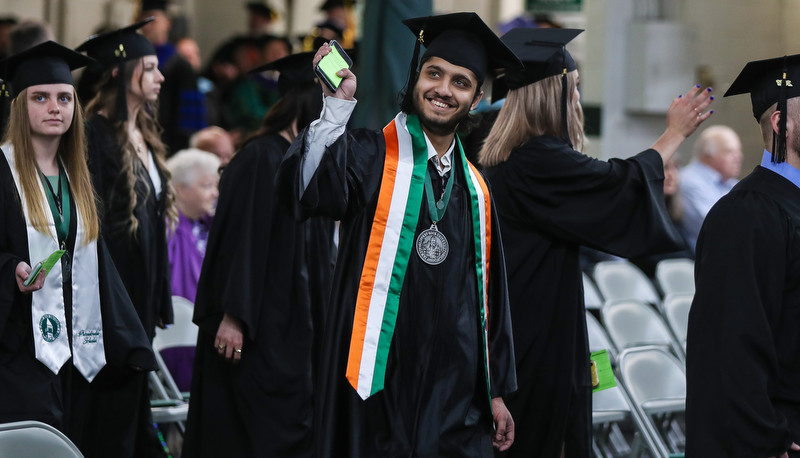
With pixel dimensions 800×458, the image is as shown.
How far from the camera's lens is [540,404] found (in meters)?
4.45

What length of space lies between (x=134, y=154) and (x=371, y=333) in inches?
88.7

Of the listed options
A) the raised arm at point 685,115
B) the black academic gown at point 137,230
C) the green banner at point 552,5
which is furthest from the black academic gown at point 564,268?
the green banner at point 552,5

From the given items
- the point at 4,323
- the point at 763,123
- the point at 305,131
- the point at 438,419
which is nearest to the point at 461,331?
the point at 438,419

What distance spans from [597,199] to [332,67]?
4.82 ft

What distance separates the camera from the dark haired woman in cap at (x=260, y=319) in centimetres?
520

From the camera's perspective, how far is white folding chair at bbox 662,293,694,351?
22.9ft

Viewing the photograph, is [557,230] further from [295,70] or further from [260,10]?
[260,10]

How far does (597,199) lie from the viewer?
448 centimetres

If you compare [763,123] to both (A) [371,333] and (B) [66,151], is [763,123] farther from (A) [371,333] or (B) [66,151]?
(B) [66,151]

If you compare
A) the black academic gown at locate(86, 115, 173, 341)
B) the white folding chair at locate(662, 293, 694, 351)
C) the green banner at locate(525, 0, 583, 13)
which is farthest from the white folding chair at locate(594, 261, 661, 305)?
the black academic gown at locate(86, 115, 173, 341)

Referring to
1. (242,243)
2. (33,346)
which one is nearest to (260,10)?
(242,243)

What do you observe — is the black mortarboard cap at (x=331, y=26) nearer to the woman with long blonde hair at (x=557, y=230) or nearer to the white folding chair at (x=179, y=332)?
the white folding chair at (x=179, y=332)

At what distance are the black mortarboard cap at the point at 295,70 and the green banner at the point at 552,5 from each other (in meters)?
5.46

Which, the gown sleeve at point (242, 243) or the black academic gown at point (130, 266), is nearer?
the black academic gown at point (130, 266)
